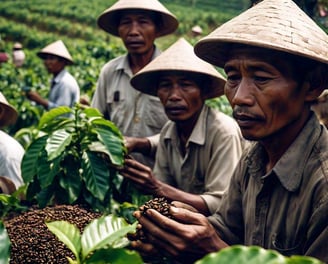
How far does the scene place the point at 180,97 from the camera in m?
2.94

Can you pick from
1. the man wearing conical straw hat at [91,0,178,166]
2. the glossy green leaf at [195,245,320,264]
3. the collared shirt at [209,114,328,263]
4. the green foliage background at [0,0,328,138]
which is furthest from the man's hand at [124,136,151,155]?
the green foliage background at [0,0,328,138]

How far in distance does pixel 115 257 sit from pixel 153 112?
2332 millimetres

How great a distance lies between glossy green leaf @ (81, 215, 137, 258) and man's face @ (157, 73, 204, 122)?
143 cm

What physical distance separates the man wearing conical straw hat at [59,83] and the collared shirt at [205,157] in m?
2.90

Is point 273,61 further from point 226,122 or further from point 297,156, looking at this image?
point 226,122

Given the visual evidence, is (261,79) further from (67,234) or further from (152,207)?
(67,234)

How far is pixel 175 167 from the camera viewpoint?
10.2 ft

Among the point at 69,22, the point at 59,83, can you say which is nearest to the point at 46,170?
the point at 59,83

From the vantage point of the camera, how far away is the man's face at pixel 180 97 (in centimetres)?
295

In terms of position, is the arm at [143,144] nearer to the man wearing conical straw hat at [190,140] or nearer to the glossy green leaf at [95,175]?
the man wearing conical straw hat at [190,140]

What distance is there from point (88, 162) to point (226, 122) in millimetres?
776

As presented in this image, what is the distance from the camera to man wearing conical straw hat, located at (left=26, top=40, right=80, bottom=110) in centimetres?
603

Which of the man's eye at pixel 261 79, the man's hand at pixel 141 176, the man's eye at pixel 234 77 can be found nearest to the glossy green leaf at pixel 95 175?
the man's hand at pixel 141 176

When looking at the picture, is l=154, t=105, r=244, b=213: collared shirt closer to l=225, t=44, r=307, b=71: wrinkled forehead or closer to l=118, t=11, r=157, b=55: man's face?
l=118, t=11, r=157, b=55: man's face
